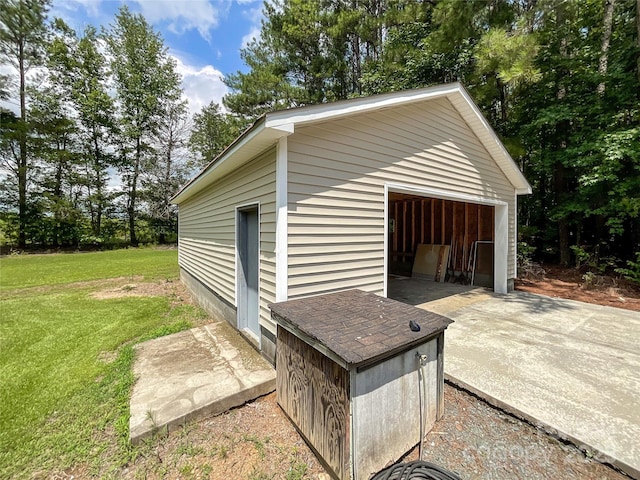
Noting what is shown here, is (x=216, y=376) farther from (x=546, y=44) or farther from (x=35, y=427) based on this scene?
(x=546, y=44)

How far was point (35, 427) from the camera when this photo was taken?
2412 millimetres

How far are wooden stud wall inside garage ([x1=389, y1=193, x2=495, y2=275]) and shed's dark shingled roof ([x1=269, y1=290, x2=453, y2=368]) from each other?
5.96 meters

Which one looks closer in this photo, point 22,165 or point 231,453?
point 231,453

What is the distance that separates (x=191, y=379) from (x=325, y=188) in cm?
263

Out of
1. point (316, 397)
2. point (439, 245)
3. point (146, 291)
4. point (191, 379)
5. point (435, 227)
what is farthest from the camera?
point (435, 227)

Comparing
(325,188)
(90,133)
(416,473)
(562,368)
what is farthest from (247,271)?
(90,133)

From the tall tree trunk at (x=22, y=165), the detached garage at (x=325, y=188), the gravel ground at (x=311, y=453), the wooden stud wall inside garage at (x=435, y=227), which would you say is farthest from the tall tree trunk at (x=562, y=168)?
the tall tree trunk at (x=22, y=165)

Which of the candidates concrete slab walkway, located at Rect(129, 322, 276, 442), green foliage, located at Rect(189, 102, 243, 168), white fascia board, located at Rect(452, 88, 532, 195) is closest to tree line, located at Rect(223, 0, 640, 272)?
white fascia board, located at Rect(452, 88, 532, 195)

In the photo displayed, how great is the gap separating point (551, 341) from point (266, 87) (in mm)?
15480

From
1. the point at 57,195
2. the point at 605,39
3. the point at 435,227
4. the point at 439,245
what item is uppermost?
the point at 605,39

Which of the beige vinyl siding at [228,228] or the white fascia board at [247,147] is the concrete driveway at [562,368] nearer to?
the beige vinyl siding at [228,228]

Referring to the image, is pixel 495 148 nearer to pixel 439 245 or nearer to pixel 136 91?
pixel 439 245

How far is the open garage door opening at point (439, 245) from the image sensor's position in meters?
7.35

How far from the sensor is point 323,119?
3.15 metres
